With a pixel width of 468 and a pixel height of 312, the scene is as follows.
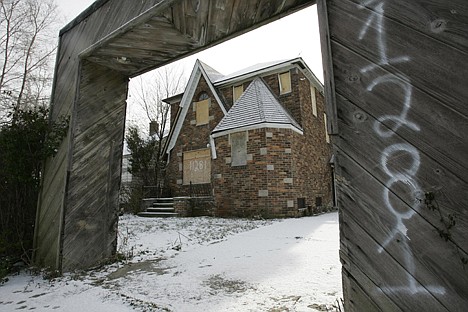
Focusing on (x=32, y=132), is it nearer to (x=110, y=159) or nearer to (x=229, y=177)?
(x=110, y=159)

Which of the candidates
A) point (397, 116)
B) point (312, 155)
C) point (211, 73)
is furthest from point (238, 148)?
point (397, 116)

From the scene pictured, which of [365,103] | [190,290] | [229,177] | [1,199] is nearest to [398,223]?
[365,103]

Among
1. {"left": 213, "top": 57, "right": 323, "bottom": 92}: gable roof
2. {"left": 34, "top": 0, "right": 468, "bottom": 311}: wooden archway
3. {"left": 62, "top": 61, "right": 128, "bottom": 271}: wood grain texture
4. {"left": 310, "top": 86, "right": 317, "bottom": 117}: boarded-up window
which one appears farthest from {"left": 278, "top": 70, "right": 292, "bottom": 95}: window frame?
{"left": 34, "top": 0, "right": 468, "bottom": 311}: wooden archway

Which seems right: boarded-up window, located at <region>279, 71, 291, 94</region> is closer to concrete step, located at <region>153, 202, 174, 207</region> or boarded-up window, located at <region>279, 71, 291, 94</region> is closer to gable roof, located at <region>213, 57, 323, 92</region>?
gable roof, located at <region>213, 57, 323, 92</region>

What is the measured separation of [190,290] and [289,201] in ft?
25.0

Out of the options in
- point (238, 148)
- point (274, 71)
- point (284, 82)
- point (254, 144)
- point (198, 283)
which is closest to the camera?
point (198, 283)

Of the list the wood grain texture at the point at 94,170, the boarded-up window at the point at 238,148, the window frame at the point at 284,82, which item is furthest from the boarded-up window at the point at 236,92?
the wood grain texture at the point at 94,170

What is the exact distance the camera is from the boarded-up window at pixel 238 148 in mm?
10344

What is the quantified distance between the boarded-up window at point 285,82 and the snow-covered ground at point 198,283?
8915 mm

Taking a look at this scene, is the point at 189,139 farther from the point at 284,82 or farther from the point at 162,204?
the point at 284,82

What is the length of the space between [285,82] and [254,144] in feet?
12.9

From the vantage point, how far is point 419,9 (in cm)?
138

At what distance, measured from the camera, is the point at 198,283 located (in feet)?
8.79

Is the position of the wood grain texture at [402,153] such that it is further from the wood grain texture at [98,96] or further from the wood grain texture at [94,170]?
the wood grain texture at [94,170]
